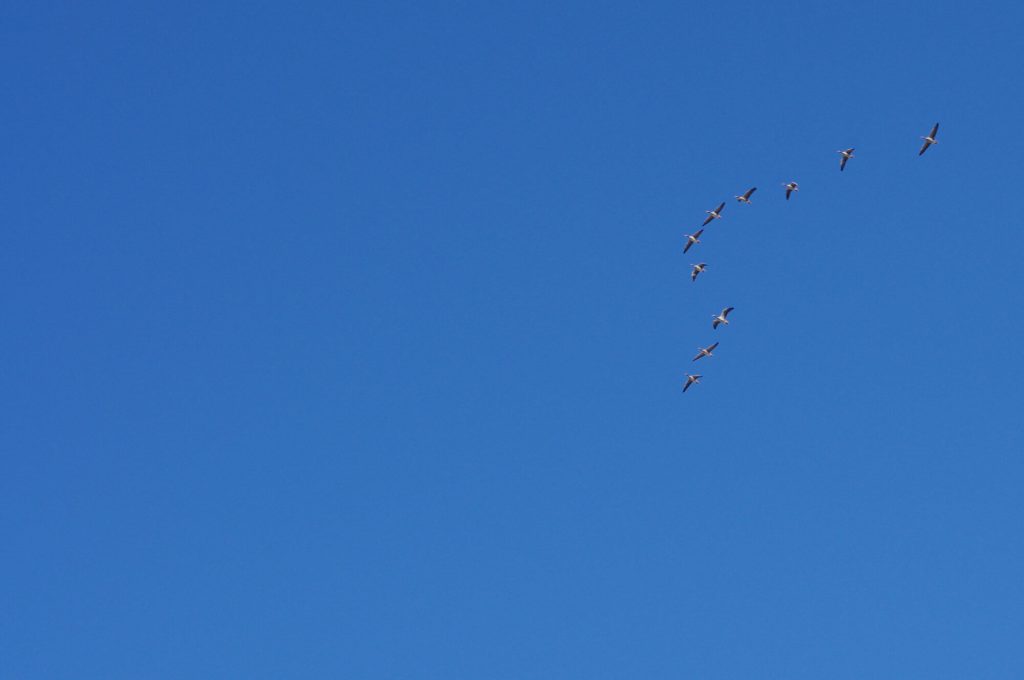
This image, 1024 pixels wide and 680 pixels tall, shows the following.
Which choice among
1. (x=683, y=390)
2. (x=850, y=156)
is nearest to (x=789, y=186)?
(x=850, y=156)

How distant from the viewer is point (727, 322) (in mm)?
198000

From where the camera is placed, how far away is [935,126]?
7485 inches

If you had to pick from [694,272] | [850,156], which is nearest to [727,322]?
[694,272]

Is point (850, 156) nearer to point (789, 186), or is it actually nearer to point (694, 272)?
point (789, 186)

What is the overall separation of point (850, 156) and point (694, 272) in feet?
66.9

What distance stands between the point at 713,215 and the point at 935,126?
24.9m

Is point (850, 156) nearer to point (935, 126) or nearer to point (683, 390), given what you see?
point (935, 126)

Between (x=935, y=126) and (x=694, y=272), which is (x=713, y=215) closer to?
(x=694, y=272)

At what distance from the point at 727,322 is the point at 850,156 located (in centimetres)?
2225

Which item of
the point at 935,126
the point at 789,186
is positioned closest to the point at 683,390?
the point at 789,186

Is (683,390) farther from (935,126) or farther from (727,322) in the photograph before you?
(935,126)

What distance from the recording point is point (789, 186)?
19162cm

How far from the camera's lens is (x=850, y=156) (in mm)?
191500

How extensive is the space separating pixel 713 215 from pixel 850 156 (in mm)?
15669
